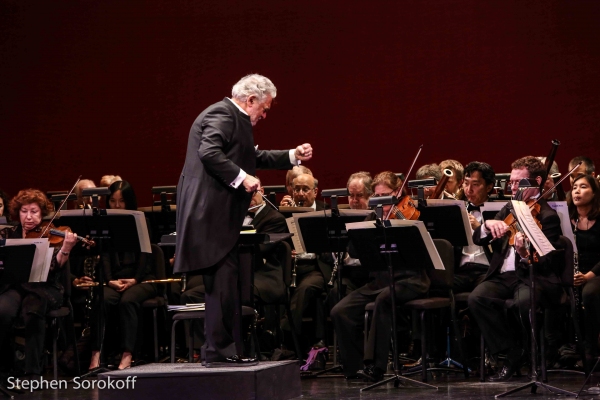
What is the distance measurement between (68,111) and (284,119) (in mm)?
2123

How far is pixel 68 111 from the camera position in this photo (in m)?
8.96

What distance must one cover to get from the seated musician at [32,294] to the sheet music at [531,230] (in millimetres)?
2723

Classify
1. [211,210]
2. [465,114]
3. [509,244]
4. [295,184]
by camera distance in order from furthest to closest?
[465,114]
[295,184]
[509,244]
[211,210]

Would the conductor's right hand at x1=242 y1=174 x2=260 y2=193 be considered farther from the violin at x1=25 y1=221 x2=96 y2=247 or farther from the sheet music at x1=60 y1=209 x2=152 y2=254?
the violin at x1=25 y1=221 x2=96 y2=247

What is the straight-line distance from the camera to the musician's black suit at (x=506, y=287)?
5.19 metres

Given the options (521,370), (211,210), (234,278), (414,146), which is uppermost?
(414,146)

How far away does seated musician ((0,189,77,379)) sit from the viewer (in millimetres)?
5602

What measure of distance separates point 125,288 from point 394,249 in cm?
213

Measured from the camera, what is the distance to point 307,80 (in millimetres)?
8703

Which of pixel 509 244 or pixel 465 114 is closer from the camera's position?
pixel 509 244

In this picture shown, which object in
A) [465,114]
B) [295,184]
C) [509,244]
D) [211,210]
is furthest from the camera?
[465,114]

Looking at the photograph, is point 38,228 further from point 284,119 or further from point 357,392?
point 284,119

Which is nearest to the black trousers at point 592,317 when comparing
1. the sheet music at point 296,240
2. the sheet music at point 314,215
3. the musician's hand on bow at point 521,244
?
the musician's hand on bow at point 521,244

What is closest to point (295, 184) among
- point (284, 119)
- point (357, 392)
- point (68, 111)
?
point (284, 119)
